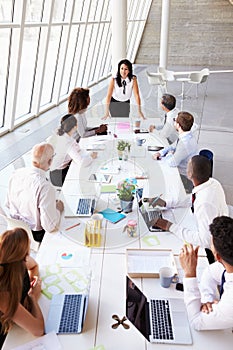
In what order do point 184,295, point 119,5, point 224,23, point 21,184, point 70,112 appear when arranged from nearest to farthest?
point 184,295 → point 21,184 → point 70,112 → point 119,5 → point 224,23

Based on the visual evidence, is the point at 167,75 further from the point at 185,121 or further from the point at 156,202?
the point at 156,202

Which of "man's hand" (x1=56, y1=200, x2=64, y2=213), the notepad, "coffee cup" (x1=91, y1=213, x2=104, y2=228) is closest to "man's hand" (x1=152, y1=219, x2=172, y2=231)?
the notepad

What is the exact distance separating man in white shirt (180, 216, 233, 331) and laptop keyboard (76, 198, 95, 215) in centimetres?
107

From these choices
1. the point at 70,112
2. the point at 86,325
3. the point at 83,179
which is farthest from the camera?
the point at 70,112

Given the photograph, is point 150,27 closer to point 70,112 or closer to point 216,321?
point 70,112

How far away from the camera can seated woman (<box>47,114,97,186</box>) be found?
4.03 metres

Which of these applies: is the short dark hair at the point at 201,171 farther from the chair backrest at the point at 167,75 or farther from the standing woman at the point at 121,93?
the chair backrest at the point at 167,75

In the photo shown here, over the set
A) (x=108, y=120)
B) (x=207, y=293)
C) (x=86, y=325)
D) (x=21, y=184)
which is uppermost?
(x=108, y=120)

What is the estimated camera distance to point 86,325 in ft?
6.18

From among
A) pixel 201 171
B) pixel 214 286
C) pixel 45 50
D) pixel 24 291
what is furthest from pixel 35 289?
pixel 45 50

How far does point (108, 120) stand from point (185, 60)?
1293cm

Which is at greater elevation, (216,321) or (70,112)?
(70,112)

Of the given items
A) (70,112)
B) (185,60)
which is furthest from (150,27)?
(70,112)

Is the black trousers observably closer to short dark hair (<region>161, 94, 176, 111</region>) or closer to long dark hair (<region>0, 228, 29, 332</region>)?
short dark hair (<region>161, 94, 176, 111</region>)
